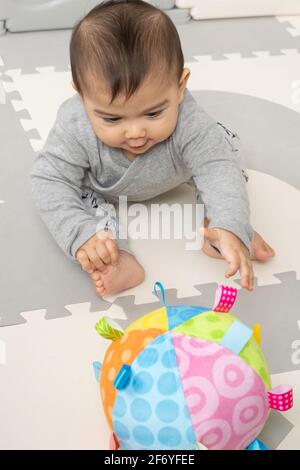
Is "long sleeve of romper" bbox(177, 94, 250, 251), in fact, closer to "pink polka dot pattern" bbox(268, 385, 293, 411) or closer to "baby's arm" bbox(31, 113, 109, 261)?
"baby's arm" bbox(31, 113, 109, 261)

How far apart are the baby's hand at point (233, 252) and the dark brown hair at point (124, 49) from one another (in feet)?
0.79

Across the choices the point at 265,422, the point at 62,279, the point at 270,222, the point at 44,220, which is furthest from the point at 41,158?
the point at 265,422

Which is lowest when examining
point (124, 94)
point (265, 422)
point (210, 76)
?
point (265, 422)

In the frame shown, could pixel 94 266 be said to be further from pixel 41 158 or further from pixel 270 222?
pixel 270 222

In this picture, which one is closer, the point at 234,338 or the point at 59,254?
the point at 234,338

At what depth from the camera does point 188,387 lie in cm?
79

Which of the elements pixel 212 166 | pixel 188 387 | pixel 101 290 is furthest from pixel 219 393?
pixel 212 166

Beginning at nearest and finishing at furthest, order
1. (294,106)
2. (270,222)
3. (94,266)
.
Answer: (94,266) < (270,222) < (294,106)

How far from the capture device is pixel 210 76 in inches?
61.8

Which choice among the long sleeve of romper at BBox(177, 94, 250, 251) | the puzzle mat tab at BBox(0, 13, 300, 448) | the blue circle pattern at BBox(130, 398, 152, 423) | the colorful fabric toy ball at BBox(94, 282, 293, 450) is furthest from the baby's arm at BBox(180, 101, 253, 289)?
the blue circle pattern at BBox(130, 398, 152, 423)

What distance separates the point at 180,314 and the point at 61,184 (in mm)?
380

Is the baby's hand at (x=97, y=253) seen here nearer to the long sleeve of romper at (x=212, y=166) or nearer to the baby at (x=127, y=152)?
the baby at (x=127, y=152)

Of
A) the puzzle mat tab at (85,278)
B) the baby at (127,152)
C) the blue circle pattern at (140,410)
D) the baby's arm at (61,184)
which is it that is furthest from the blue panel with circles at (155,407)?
the baby's arm at (61,184)
